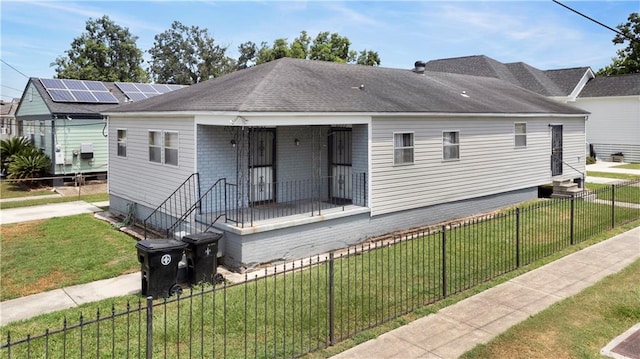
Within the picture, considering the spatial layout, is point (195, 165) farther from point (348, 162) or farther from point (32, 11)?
point (32, 11)

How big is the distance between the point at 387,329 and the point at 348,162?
23.9 feet

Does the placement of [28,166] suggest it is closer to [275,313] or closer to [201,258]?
[201,258]

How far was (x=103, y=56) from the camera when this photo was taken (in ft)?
163

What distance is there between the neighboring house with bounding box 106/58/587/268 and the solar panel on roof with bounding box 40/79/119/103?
9.19 m

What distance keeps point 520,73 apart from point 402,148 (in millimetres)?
27716

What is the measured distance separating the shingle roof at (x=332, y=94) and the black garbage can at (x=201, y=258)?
2898mm

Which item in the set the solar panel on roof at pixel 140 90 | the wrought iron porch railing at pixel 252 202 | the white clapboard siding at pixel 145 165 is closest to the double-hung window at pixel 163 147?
the white clapboard siding at pixel 145 165

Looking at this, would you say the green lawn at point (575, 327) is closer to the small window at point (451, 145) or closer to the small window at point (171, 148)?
the small window at point (451, 145)

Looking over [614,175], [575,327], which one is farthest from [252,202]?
[614,175]

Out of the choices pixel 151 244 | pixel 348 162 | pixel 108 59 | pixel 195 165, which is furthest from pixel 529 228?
pixel 108 59

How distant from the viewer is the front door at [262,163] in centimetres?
1277

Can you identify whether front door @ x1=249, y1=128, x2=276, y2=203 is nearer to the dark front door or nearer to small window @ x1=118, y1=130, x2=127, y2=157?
small window @ x1=118, y1=130, x2=127, y2=157

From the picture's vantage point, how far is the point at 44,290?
8773 mm

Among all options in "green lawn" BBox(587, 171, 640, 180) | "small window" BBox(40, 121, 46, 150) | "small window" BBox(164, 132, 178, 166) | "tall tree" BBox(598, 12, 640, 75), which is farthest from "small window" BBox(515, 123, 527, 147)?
"tall tree" BBox(598, 12, 640, 75)
